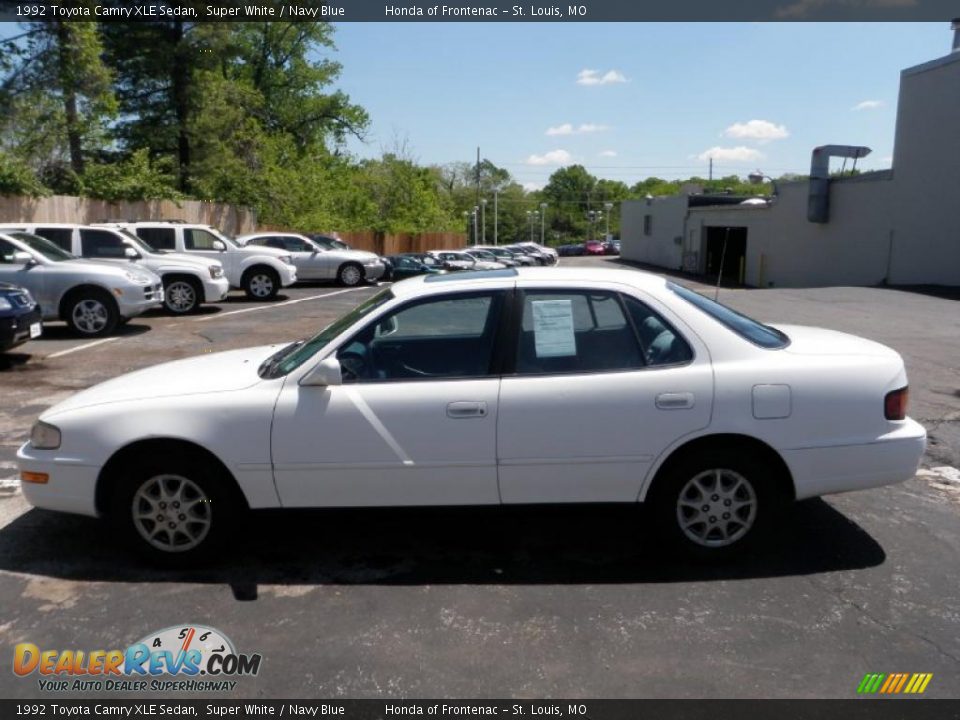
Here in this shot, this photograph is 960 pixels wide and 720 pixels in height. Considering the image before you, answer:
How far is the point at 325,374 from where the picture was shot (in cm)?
411

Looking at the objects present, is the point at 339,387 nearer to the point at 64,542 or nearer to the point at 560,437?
the point at 560,437

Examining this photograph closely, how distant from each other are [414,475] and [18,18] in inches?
879

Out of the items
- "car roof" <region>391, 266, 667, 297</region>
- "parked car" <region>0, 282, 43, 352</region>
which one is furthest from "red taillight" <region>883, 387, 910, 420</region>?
"parked car" <region>0, 282, 43, 352</region>

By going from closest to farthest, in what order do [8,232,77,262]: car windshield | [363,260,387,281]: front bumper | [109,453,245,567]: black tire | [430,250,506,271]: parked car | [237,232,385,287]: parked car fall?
1. [109,453,245,567]: black tire
2. [8,232,77,262]: car windshield
3. [237,232,385,287]: parked car
4. [363,260,387,281]: front bumper
5. [430,250,506,271]: parked car

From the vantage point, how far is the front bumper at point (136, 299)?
12.4 meters

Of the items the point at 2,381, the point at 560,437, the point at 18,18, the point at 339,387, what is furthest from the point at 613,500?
the point at 18,18

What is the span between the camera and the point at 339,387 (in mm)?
4215

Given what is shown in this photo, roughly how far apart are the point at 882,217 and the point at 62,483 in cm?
2822

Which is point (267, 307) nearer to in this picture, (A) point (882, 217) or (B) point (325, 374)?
(B) point (325, 374)

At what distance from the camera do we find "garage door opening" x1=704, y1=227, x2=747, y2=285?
1580 inches

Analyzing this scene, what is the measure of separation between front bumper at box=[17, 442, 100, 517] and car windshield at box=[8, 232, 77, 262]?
908 centimetres

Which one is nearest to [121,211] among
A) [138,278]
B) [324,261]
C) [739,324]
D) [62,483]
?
[324,261]
